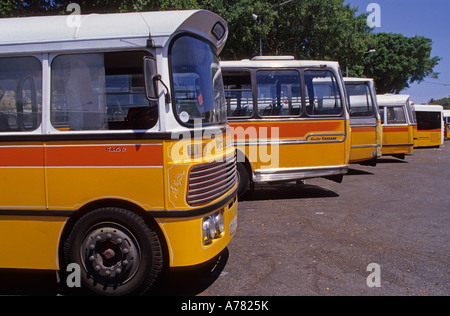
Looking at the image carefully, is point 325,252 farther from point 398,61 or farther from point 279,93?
point 398,61

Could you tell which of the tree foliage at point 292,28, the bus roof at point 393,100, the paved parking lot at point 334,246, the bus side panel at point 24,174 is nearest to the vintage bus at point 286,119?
the paved parking lot at point 334,246

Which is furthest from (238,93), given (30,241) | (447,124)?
(447,124)

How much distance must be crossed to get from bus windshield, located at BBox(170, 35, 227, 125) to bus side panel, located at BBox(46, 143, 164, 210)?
520 millimetres

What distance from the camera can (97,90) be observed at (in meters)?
4.00

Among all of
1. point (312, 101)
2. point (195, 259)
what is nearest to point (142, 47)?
point (195, 259)

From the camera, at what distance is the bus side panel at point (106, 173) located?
3807mm

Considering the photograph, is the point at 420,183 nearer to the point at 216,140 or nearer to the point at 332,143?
the point at 332,143

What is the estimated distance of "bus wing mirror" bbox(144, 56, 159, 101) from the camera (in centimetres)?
372

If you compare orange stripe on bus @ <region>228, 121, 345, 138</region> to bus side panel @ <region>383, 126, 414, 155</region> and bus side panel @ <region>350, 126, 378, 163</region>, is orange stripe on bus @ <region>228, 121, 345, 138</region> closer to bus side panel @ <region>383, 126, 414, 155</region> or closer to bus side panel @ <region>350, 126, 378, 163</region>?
bus side panel @ <region>350, 126, 378, 163</region>

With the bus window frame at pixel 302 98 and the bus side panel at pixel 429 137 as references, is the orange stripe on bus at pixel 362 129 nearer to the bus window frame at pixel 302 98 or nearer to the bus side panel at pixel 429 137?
the bus window frame at pixel 302 98

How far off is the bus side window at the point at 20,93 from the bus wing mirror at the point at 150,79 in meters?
1.10

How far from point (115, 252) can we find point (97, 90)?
5.09ft
